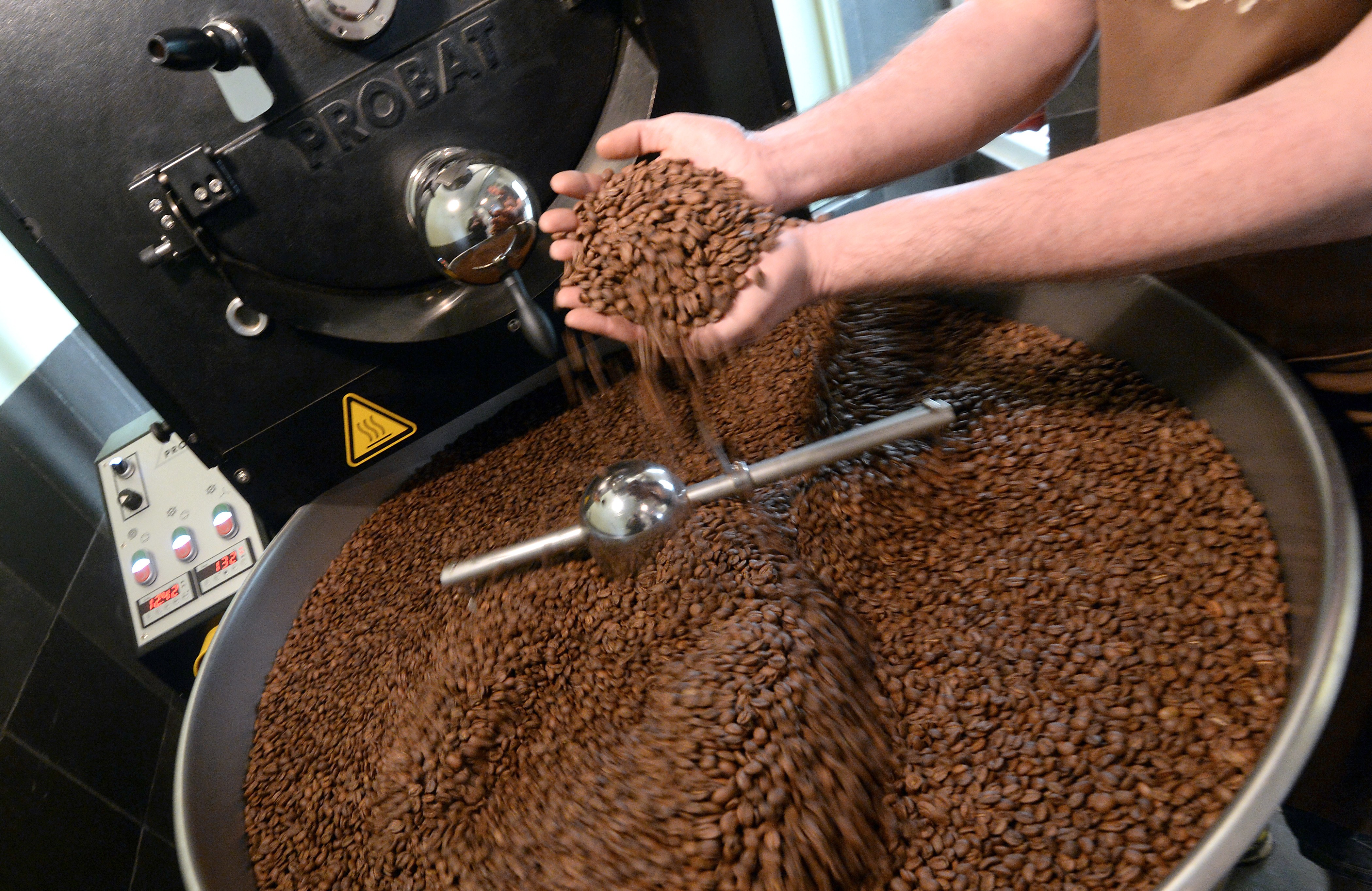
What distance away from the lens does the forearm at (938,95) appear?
0.96 metres

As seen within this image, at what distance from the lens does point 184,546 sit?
3.61 ft

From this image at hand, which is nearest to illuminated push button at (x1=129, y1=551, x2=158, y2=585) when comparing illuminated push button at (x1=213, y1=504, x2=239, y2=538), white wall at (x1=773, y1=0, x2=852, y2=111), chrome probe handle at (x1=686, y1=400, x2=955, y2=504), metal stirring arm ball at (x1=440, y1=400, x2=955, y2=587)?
illuminated push button at (x1=213, y1=504, x2=239, y2=538)

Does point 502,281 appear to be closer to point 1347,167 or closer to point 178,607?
point 178,607

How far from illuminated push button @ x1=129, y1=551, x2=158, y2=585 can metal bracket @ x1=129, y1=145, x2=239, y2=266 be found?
1.68ft

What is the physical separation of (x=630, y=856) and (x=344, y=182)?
0.80 metres

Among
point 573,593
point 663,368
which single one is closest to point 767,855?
point 573,593

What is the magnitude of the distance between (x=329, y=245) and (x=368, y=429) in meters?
0.25

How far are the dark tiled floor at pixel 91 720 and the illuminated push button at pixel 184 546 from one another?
21cm

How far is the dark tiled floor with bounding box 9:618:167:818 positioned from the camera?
1.02m

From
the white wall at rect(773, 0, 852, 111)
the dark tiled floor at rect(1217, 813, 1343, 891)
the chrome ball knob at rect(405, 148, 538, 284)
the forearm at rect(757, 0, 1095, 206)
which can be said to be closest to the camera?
the chrome ball knob at rect(405, 148, 538, 284)

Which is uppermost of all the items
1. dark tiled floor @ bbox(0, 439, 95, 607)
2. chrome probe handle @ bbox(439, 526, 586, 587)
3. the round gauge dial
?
the round gauge dial

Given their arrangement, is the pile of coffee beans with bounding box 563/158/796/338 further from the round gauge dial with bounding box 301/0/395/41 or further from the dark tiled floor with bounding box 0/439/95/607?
the dark tiled floor with bounding box 0/439/95/607

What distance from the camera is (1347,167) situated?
0.57 meters

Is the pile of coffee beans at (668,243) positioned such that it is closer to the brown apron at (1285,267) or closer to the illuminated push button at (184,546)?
the brown apron at (1285,267)
